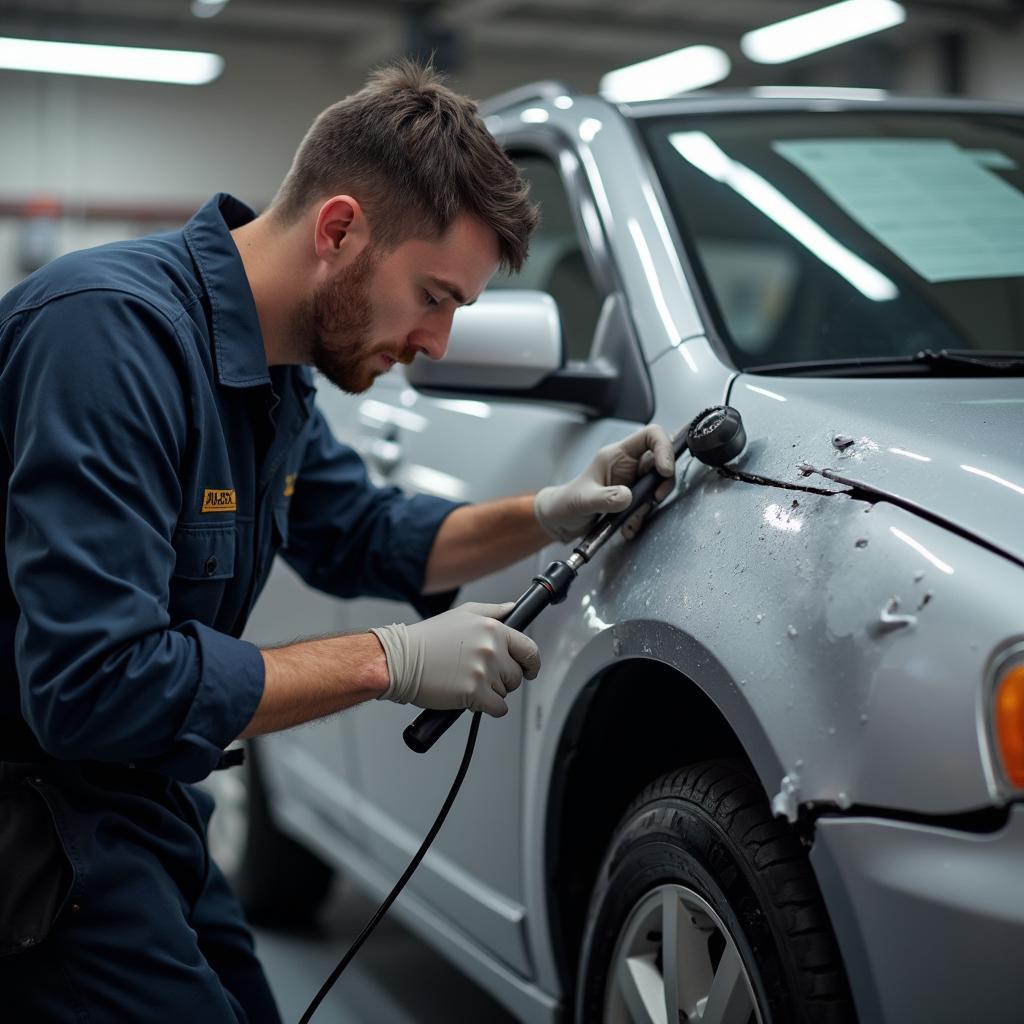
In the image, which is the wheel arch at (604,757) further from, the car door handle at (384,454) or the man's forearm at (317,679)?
the car door handle at (384,454)

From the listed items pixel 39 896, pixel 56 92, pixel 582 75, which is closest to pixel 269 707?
pixel 39 896

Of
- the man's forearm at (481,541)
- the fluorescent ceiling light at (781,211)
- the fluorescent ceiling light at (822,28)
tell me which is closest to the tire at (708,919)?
the man's forearm at (481,541)

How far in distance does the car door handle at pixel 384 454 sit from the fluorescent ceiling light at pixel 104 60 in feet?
27.4

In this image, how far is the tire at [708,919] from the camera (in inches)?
45.9

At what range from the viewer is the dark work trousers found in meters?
1.33

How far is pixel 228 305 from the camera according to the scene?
1.46m

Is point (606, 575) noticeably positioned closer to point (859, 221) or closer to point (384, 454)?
point (859, 221)

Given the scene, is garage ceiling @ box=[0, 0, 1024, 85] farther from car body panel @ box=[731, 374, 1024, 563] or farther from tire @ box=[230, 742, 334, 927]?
car body panel @ box=[731, 374, 1024, 563]

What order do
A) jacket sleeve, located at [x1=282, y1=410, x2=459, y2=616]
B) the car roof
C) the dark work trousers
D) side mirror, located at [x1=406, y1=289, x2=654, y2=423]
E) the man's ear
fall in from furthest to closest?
the car roof < jacket sleeve, located at [x1=282, y1=410, x2=459, y2=616] < side mirror, located at [x1=406, y1=289, x2=654, y2=423] < the man's ear < the dark work trousers

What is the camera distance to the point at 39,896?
1323 millimetres

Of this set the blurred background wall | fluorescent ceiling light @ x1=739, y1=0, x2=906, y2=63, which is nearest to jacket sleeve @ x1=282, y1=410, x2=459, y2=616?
fluorescent ceiling light @ x1=739, y1=0, x2=906, y2=63

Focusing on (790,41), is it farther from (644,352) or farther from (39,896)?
(39,896)

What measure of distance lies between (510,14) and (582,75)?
1.89 metres

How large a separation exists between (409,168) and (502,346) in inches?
12.0
